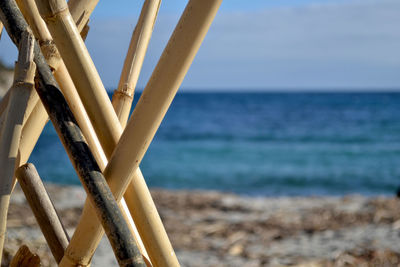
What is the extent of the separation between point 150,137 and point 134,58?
9.5 inches

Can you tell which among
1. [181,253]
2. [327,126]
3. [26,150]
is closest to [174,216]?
[181,253]

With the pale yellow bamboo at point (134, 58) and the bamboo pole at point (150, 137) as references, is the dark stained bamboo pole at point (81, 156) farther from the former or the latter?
the pale yellow bamboo at point (134, 58)

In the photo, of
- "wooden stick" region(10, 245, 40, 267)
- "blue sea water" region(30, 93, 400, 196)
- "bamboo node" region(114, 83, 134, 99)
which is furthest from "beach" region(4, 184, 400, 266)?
"blue sea water" region(30, 93, 400, 196)

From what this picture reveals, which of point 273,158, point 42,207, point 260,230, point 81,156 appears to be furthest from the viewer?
point 273,158

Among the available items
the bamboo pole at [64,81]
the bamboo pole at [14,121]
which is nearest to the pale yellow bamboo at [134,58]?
the bamboo pole at [64,81]

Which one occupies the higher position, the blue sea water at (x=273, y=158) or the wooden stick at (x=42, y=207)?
the blue sea water at (x=273, y=158)

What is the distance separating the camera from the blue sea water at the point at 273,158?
887cm

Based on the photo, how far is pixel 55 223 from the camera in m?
0.89

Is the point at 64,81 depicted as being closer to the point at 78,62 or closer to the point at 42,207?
the point at 78,62

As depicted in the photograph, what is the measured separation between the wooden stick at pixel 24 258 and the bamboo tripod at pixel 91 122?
0.19 feet

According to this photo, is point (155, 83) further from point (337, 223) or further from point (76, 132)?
point (337, 223)

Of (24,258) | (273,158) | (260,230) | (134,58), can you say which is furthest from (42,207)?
(273,158)

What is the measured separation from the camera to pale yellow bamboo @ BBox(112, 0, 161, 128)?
3.22 ft

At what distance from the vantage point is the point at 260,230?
3.75m
